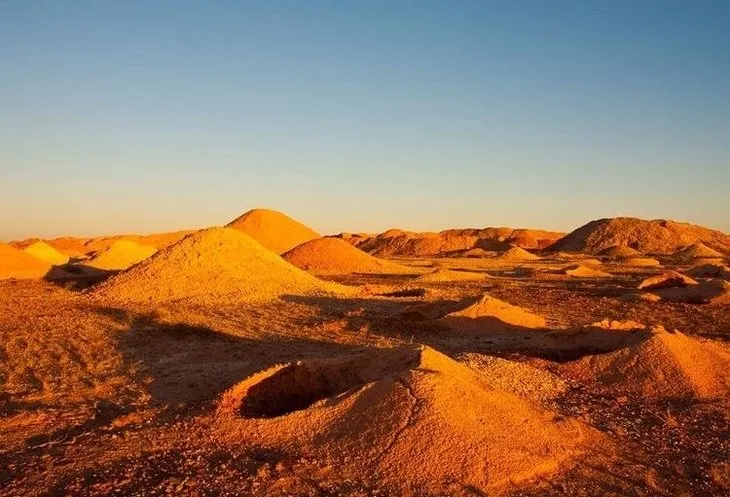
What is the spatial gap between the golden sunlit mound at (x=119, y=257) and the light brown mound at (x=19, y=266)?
2.58m

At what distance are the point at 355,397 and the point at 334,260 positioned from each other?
1082 inches

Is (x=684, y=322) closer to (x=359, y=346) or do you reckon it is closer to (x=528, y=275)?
(x=359, y=346)

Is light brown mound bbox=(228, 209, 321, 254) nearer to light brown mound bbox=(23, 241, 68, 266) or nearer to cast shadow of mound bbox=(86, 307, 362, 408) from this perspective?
Answer: light brown mound bbox=(23, 241, 68, 266)

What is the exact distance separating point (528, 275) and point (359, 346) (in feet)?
68.0

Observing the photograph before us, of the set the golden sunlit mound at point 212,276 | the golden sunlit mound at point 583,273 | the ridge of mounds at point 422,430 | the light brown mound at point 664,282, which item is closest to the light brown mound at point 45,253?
the golden sunlit mound at point 212,276

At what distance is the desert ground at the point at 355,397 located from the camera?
532 centimetres

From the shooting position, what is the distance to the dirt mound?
194 ft

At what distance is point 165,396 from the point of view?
26.6 feet

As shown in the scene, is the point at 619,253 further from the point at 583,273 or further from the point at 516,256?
the point at 583,273

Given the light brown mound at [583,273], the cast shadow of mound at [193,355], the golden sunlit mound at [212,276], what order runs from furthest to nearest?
the light brown mound at [583,273] < the golden sunlit mound at [212,276] < the cast shadow of mound at [193,355]

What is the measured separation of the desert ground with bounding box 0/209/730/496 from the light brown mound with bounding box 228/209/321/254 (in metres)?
26.8

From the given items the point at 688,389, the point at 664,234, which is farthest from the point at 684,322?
the point at 664,234

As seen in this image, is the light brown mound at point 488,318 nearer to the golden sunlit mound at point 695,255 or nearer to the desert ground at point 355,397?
the desert ground at point 355,397

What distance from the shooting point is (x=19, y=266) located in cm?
3025
